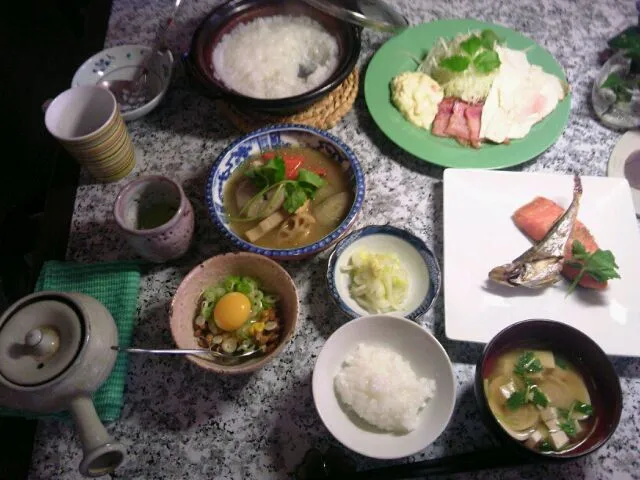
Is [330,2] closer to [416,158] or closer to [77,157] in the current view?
[416,158]

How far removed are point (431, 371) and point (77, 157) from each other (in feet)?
3.93

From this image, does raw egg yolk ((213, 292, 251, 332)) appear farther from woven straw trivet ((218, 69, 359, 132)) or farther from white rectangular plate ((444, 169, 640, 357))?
woven straw trivet ((218, 69, 359, 132))

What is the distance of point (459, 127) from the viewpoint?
1.56m

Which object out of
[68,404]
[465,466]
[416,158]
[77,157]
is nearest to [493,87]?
[416,158]

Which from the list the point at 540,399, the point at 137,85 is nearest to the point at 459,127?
the point at 540,399

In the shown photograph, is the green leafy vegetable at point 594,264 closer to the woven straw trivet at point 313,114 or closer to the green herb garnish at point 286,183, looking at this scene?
the green herb garnish at point 286,183

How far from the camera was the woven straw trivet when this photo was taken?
1568mm

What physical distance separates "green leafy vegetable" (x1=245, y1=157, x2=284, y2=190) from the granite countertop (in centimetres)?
21

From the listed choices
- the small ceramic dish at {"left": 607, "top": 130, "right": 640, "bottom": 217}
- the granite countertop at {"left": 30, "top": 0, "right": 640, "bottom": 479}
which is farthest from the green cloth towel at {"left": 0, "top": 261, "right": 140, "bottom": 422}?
the small ceramic dish at {"left": 607, "top": 130, "right": 640, "bottom": 217}

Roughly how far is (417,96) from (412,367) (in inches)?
36.2

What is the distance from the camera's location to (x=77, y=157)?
1.44 m

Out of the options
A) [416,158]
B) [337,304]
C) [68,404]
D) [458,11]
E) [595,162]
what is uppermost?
[458,11]

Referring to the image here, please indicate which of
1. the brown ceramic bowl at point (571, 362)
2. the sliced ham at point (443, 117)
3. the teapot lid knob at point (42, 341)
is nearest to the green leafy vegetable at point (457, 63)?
the sliced ham at point (443, 117)

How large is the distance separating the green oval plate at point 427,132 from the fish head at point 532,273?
379 mm
